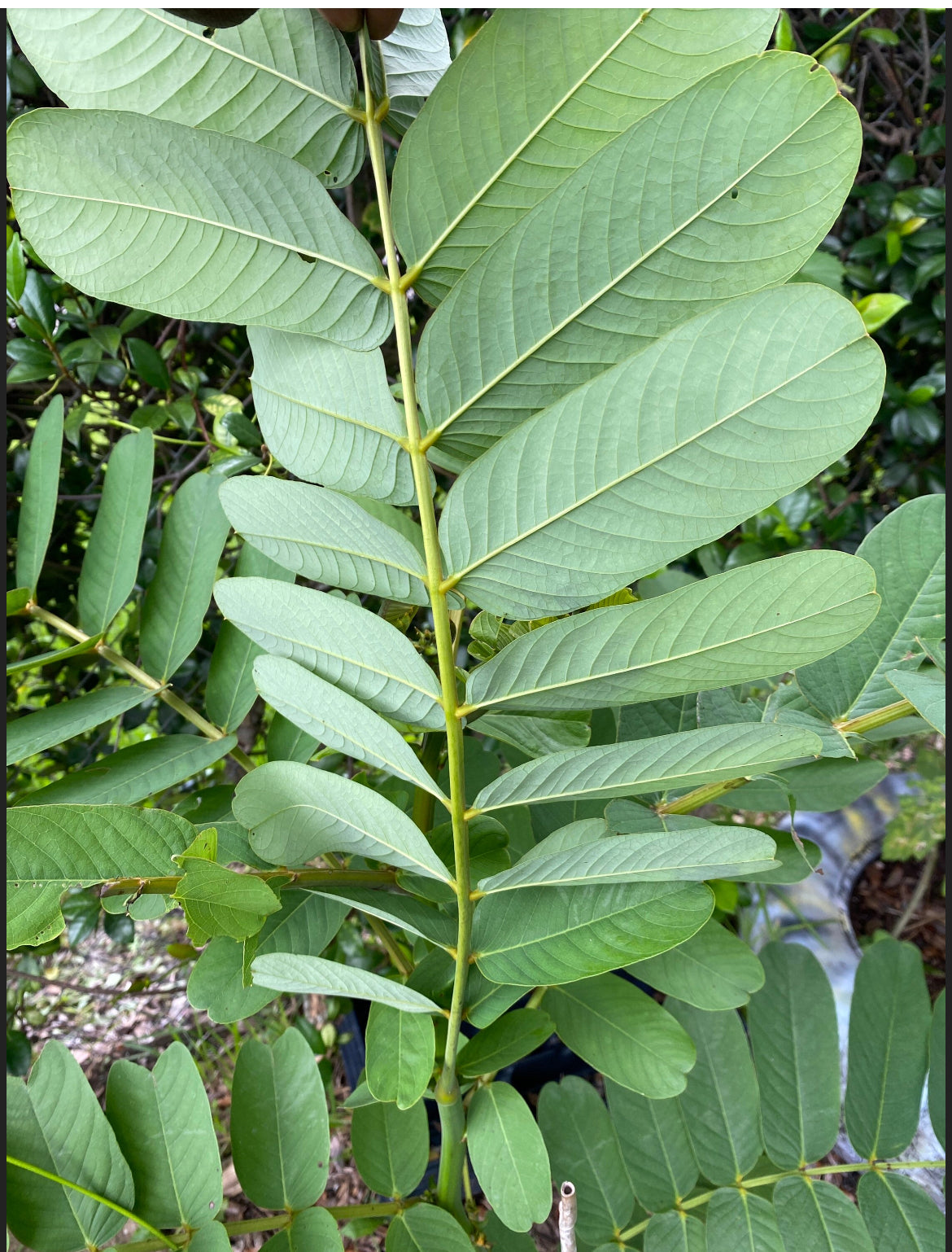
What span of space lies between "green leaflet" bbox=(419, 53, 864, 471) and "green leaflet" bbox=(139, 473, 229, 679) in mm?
265

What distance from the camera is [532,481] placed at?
29cm

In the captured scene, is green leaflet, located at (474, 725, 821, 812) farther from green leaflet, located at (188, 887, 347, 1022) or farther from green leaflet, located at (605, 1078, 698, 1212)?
green leaflet, located at (605, 1078, 698, 1212)

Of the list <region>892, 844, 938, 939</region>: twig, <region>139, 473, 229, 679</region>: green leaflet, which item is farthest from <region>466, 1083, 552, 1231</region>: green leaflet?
<region>892, 844, 938, 939</region>: twig

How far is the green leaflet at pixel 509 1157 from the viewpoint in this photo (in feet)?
1.31

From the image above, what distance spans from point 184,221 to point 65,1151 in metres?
0.46

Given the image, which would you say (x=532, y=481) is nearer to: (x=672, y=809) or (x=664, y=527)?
(x=664, y=527)

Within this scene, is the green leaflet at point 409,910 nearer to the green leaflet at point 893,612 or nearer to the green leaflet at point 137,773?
the green leaflet at point 137,773

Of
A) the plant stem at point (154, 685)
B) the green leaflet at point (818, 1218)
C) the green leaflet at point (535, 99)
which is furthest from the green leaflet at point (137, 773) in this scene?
the green leaflet at point (818, 1218)

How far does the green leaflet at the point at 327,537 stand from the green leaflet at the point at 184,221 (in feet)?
0.23

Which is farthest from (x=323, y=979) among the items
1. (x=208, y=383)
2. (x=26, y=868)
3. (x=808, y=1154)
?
(x=208, y=383)

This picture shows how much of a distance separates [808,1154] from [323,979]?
367 millimetres

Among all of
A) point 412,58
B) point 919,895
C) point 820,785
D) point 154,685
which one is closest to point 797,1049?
point 820,785

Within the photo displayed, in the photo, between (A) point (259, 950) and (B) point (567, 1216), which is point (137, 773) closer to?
(A) point (259, 950)

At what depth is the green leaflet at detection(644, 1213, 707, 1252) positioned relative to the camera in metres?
0.48
